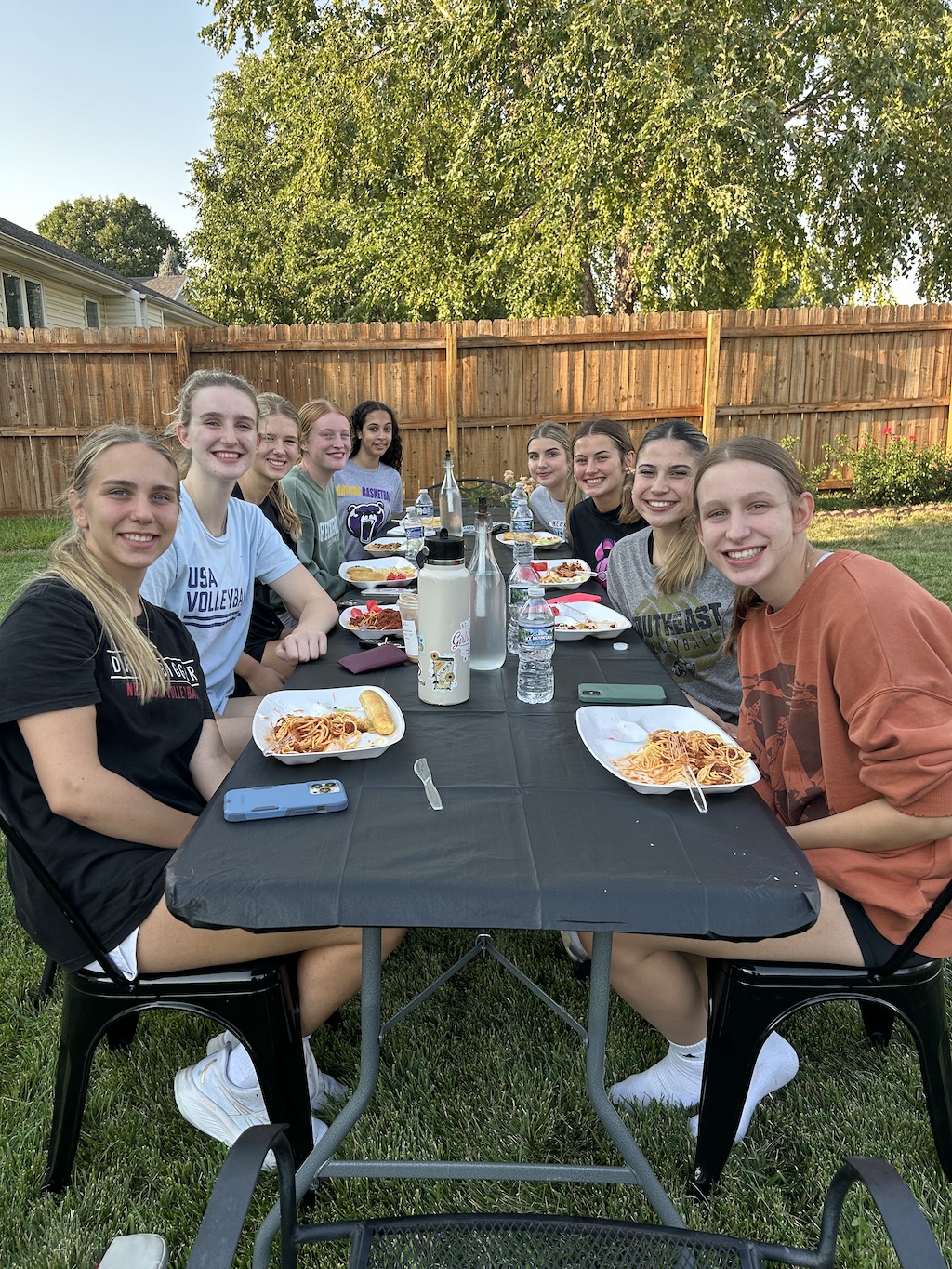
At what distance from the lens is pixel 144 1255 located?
1.48m

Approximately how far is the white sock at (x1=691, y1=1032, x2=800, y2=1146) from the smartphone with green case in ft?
2.48

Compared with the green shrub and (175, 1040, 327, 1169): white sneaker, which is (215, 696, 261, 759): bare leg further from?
the green shrub

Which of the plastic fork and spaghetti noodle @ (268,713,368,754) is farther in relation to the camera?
spaghetti noodle @ (268,713,368,754)

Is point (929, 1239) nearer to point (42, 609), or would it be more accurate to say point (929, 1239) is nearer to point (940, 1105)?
point (940, 1105)

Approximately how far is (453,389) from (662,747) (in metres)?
8.44

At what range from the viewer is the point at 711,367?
948cm

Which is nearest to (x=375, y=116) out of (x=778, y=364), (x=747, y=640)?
(x=778, y=364)

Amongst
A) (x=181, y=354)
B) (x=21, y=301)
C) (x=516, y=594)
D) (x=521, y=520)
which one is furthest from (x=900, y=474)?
(x=21, y=301)

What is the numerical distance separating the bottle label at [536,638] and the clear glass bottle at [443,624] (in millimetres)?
127

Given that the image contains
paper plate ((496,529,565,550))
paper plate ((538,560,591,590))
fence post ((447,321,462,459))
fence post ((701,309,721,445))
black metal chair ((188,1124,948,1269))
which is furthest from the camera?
fence post ((701,309,721,445))

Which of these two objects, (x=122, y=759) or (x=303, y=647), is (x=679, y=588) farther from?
(x=122, y=759)

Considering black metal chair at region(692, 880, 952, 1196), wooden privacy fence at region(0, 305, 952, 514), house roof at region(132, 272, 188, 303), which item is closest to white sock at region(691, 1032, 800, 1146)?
black metal chair at region(692, 880, 952, 1196)

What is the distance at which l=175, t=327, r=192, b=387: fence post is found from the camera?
9023 mm

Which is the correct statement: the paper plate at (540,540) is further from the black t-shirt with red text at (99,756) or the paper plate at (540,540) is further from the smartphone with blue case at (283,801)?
the smartphone with blue case at (283,801)
